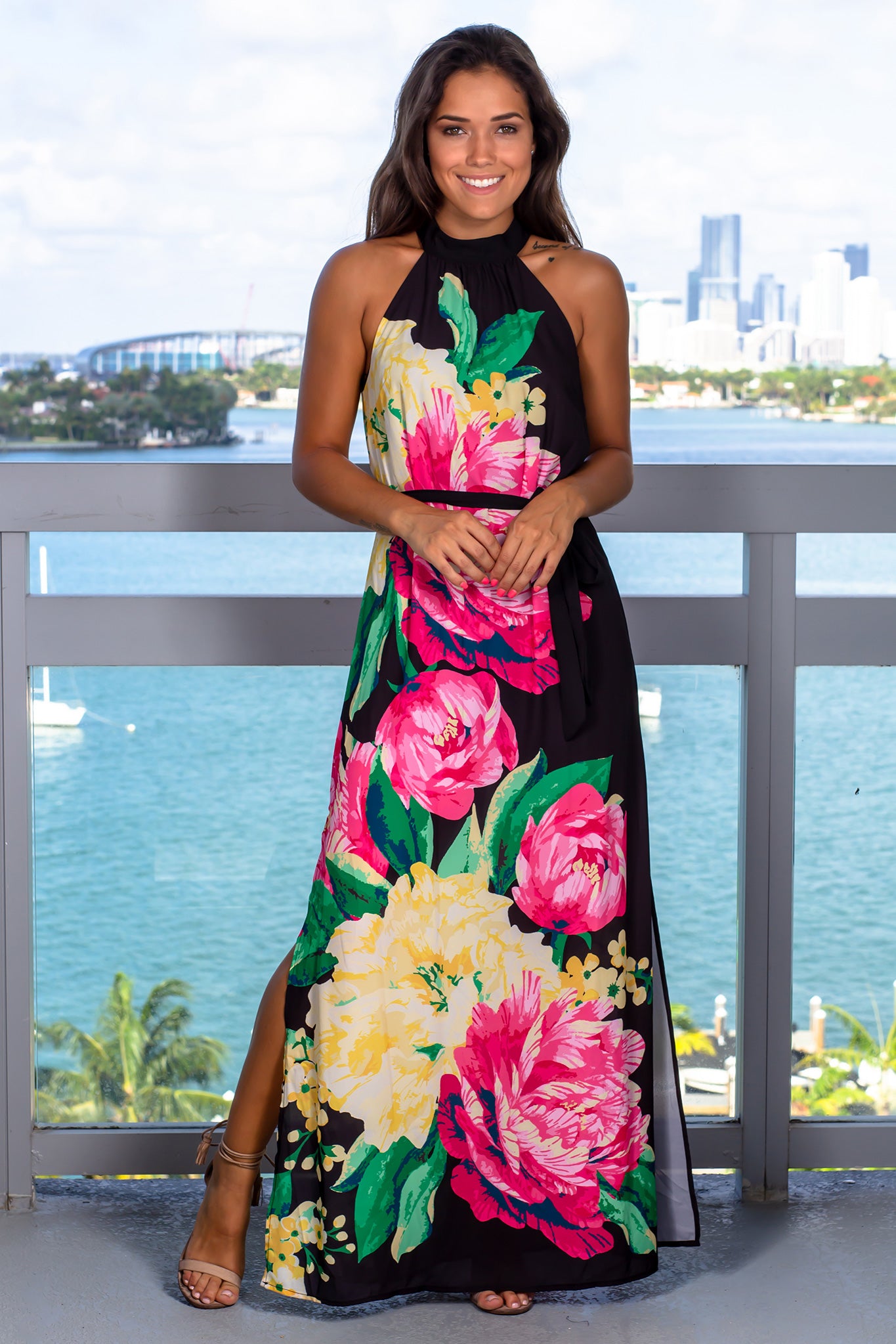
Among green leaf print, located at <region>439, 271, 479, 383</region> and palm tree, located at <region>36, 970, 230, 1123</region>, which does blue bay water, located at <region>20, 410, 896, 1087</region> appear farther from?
green leaf print, located at <region>439, 271, 479, 383</region>

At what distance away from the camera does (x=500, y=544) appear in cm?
152

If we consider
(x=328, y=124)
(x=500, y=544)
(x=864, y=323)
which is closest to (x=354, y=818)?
(x=500, y=544)

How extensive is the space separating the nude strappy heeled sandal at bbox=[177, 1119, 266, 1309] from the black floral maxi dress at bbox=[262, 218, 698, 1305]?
0.31ft

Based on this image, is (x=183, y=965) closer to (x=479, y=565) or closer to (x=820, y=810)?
(x=479, y=565)

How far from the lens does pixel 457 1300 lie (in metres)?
1.66

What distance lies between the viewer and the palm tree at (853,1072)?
197cm

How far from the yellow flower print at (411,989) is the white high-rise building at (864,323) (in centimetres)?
2331

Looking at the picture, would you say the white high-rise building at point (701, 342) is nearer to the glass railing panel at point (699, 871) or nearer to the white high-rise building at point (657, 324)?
the white high-rise building at point (657, 324)

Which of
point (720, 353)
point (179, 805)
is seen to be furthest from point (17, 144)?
point (179, 805)

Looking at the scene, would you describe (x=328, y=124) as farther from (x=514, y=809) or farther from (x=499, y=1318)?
(x=499, y=1318)

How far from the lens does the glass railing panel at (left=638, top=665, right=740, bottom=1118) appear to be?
195cm

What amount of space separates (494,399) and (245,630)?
0.55m

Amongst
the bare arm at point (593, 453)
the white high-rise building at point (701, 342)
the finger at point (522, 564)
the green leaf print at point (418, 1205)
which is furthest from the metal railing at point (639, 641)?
the white high-rise building at point (701, 342)

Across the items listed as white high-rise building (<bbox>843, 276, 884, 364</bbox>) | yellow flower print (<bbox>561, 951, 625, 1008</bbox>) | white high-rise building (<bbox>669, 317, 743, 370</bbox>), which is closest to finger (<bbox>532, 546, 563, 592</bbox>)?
yellow flower print (<bbox>561, 951, 625, 1008</bbox>)
